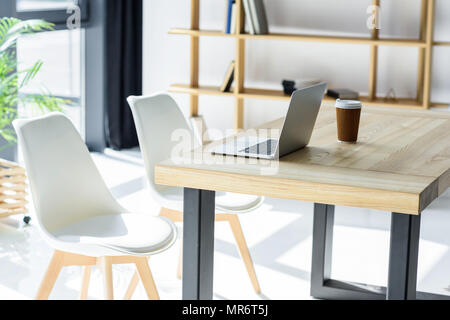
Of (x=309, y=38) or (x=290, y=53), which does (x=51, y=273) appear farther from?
(x=290, y=53)

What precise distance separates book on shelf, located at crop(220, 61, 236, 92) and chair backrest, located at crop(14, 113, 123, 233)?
2466 mm

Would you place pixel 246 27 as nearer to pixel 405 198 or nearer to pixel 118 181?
pixel 118 181

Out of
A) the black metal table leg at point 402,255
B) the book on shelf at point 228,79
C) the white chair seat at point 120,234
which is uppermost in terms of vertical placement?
the book on shelf at point 228,79

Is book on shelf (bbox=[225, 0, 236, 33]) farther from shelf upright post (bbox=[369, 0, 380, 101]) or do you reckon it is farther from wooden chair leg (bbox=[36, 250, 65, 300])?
wooden chair leg (bbox=[36, 250, 65, 300])

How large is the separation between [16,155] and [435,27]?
9.23 ft

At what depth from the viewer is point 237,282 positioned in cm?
332

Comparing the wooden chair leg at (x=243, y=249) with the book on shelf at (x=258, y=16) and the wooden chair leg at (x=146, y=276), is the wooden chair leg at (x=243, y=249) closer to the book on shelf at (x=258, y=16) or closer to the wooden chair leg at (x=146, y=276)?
the wooden chair leg at (x=146, y=276)

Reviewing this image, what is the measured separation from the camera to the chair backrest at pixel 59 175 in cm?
253

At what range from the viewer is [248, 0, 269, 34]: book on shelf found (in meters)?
4.97

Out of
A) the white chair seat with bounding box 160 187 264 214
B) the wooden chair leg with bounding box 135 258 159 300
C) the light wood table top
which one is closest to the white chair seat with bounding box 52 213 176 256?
the wooden chair leg with bounding box 135 258 159 300

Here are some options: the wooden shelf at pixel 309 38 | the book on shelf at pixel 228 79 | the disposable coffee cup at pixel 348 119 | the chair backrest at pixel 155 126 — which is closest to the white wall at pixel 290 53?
the wooden shelf at pixel 309 38

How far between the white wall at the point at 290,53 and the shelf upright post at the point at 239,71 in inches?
10.6

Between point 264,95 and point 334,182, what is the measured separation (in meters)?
3.11
